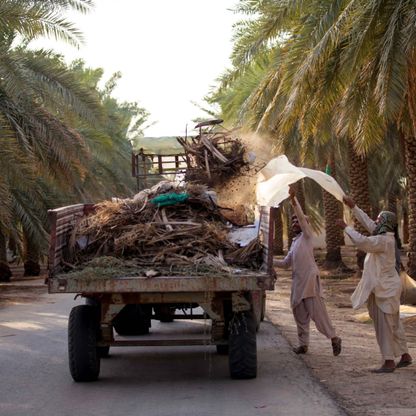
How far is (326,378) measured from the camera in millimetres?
9469

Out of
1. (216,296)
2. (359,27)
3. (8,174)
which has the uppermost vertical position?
(359,27)

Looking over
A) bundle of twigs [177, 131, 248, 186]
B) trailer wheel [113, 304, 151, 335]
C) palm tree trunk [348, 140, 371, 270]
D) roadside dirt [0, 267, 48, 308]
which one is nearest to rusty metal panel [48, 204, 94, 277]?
trailer wheel [113, 304, 151, 335]

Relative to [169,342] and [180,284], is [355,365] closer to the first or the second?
[169,342]

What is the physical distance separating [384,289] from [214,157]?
12.1 ft

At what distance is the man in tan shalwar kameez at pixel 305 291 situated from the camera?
1094 cm

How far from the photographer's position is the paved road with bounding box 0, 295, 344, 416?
7.90 metres

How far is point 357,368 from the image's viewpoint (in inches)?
397

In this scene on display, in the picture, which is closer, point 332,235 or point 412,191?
point 412,191

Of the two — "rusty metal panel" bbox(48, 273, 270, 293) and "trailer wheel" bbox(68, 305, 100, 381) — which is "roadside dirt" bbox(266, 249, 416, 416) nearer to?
"rusty metal panel" bbox(48, 273, 270, 293)

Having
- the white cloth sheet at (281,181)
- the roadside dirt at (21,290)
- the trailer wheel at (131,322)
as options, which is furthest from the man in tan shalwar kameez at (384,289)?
the roadside dirt at (21,290)

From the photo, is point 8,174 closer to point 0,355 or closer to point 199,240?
point 0,355

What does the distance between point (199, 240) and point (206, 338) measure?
1024mm

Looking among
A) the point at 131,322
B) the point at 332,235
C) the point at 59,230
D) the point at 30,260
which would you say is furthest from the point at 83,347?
the point at 30,260

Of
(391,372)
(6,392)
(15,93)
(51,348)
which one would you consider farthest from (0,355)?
(15,93)
